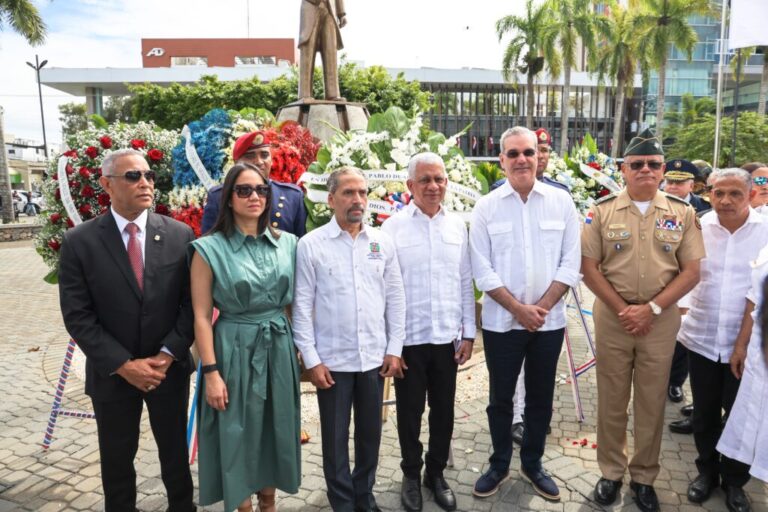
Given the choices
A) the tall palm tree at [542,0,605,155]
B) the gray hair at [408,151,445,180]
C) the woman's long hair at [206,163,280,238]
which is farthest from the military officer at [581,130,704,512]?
the tall palm tree at [542,0,605,155]

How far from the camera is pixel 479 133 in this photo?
48.8 meters

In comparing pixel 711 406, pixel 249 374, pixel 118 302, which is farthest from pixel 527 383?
pixel 118 302

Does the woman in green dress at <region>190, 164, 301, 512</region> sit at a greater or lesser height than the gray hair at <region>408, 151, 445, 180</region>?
lesser

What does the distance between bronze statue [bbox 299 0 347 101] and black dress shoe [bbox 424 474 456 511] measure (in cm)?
633

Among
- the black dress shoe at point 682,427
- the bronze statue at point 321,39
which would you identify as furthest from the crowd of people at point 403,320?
the bronze statue at point 321,39

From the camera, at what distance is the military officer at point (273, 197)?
12.0ft

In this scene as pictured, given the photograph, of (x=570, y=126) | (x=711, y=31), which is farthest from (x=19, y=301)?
(x=711, y=31)

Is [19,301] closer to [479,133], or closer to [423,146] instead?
[423,146]

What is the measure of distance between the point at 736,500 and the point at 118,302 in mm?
3706

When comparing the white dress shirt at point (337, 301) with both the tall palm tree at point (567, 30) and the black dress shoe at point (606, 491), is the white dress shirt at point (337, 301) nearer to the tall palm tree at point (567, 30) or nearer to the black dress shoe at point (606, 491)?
the black dress shoe at point (606, 491)

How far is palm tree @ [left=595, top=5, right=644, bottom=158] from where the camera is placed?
109 feet

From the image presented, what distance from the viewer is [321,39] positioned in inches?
329

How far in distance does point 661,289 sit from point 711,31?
6178cm

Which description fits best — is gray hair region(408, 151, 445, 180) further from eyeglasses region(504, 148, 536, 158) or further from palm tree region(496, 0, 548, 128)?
palm tree region(496, 0, 548, 128)
